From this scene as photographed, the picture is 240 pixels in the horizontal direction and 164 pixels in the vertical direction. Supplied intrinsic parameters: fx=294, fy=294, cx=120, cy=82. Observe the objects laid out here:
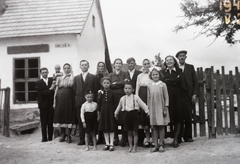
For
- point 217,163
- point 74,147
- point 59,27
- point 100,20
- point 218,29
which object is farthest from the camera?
point 100,20

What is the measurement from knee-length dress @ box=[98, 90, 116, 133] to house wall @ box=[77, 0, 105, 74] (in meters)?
6.08

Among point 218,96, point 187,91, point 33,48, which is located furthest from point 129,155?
point 33,48

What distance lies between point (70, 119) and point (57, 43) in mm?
5782

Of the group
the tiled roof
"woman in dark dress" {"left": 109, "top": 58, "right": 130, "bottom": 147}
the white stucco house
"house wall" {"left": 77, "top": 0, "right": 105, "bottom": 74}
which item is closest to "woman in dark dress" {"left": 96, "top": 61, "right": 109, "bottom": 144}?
"woman in dark dress" {"left": 109, "top": 58, "right": 130, "bottom": 147}

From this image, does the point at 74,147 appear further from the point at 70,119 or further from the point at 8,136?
the point at 8,136

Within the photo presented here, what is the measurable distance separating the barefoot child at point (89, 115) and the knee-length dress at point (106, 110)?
0.50 ft

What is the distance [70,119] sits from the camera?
685cm

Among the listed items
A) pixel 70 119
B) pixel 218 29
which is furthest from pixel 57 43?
pixel 218 29

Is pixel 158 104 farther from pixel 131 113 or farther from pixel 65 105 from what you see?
pixel 65 105

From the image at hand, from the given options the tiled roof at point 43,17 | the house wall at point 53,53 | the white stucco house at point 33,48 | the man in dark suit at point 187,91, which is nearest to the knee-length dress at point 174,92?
the man in dark suit at point 187,91

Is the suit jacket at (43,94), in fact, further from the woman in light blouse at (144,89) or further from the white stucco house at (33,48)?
the white stucco house at (33,48)

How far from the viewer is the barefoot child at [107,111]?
6.07m

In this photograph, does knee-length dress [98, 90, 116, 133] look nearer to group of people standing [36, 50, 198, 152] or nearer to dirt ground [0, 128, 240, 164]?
group of people standing [36, 50, 198, 152]

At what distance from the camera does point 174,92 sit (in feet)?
20.3
